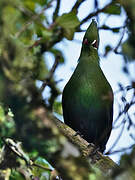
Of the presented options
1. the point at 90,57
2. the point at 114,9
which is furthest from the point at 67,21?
the point at 90,57

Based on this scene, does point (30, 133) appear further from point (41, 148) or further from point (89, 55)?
point (89, 55)

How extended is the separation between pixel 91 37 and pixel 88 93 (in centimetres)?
50

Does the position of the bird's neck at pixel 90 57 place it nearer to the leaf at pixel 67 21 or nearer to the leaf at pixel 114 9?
the leaf at pixel 114 9

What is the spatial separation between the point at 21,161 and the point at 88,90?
5.77 ft

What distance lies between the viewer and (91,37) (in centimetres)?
378

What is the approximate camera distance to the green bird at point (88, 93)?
12.5ft

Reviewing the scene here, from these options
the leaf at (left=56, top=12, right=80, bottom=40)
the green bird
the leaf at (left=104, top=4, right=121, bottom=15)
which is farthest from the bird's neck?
the leaf at (left=56, top=12, right=80, bottom=40)

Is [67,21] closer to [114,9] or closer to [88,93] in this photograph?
[114,9]

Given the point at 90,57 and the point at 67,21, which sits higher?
the point at 67,21

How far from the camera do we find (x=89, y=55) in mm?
3949

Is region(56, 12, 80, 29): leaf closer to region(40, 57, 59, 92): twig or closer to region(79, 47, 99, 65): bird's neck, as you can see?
region(40, 57, 59, 92): twig

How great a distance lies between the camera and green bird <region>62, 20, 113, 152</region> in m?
3.80

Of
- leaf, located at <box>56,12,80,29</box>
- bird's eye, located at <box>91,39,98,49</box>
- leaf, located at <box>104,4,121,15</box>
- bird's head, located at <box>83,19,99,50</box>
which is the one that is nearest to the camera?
leaf, located at <box>56,12,80,29</box>

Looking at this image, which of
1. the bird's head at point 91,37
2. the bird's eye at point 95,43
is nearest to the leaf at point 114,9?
the bird's head at point 91,37
